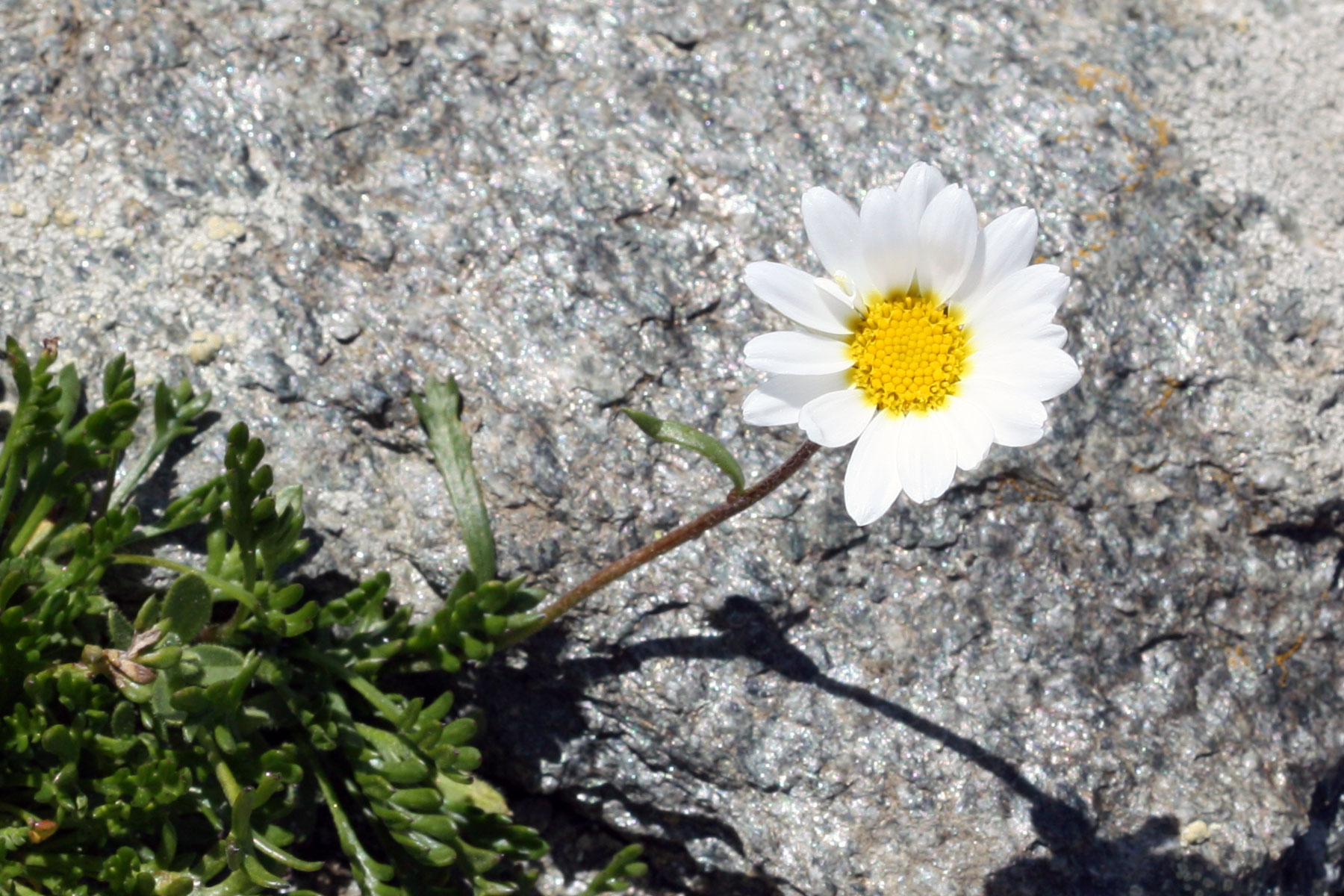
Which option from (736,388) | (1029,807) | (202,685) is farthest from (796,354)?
(202,685)

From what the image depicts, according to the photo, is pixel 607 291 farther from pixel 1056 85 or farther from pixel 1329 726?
pixel 1329 726

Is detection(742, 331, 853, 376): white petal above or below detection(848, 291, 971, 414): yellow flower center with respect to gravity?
below

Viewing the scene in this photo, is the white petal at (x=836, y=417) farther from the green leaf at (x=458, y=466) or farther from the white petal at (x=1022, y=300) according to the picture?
the green leaf at (x=458, y=466)

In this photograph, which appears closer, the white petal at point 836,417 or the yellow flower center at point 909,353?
the white petal at point 836,417

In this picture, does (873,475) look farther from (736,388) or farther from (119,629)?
(119,629)

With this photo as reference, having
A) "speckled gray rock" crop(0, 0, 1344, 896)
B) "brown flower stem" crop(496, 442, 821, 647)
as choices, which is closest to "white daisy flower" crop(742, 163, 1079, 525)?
"brown flower stem" crop(496, 442, 821, 647)

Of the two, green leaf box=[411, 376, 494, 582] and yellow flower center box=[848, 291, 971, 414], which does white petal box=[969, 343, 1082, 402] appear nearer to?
yellow flower center box=[848, 291, 971, 414]

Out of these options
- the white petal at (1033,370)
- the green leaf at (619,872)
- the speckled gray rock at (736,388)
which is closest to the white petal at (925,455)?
the white petal at (1033,370)
